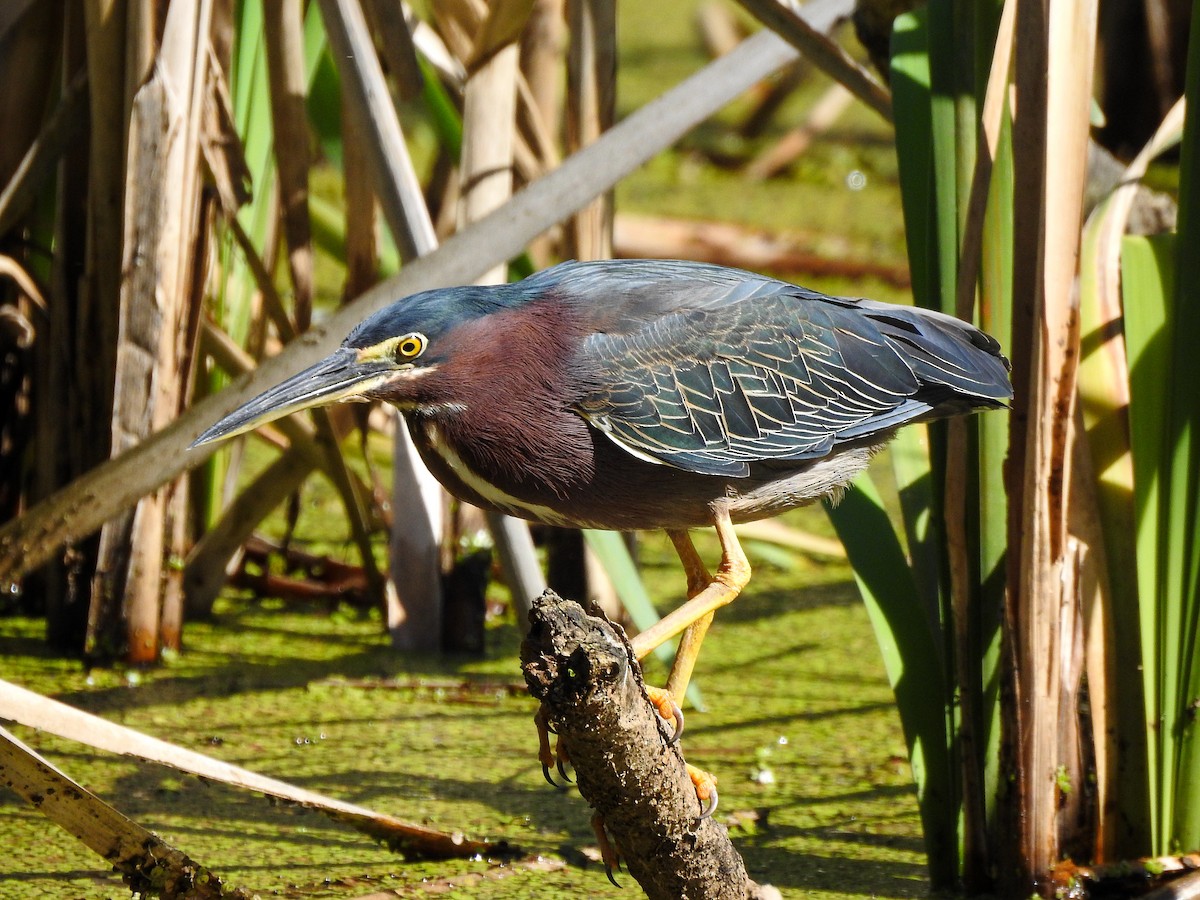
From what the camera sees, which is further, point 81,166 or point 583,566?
point 583,566

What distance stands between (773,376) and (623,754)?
2.82 feet

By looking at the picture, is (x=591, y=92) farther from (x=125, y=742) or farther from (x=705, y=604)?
(x=125, y=742)

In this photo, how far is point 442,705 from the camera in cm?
293

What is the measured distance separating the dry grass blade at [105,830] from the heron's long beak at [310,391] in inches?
17.8

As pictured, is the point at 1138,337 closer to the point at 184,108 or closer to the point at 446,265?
the point at 446,265

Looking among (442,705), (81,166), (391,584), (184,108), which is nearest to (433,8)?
(184,108)

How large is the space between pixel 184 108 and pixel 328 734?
1227 mm

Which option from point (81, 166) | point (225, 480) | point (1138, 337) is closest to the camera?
point (1138, 337)

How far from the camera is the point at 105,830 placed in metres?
1.73

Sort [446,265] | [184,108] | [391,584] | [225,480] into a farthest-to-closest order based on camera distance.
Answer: [225,480]
[391,584]
[184,108]
[446,265]

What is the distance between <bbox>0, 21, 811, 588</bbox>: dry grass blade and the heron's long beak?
0.56 meters

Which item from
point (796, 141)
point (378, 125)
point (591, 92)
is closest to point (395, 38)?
Result: point (378, 125)

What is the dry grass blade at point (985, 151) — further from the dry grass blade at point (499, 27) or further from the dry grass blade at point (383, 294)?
the dry grass blade at point (499, 27)

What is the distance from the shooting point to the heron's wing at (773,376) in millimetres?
2020
